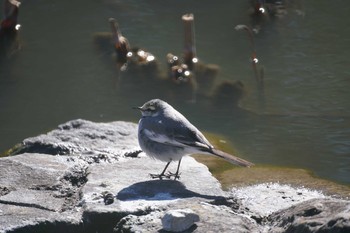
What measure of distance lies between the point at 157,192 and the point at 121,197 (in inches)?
12.1

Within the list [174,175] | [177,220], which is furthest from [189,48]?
[177,220]

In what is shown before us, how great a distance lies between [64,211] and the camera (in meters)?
5.55

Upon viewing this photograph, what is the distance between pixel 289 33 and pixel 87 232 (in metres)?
7.00

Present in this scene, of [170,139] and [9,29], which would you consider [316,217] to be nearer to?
[170,139]

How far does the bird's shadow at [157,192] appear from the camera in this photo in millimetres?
5695

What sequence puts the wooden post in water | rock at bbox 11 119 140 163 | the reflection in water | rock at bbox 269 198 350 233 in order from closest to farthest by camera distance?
rock at bbox 269 198 350 233, rock at bbox 11 119 140 163, the wooden post in water, the reflection in water

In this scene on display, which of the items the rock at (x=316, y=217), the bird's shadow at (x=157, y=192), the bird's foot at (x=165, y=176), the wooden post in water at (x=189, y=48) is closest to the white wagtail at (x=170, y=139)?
the bird's foot at (x=165, y=176)

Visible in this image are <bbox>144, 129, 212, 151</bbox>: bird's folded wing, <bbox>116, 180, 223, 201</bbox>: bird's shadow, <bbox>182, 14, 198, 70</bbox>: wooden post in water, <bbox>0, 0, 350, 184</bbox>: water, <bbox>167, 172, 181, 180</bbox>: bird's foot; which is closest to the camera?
<bbox>116, 180, 223, 201</bbox>: bird's shadow

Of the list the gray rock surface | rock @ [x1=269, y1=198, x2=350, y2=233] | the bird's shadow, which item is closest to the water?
the gray rock surface

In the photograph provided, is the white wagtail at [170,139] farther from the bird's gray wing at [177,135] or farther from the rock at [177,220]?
the rock at [177,220]

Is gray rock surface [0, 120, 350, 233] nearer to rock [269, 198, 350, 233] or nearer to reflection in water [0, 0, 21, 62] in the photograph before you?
rock [269, 198, 350, 233]

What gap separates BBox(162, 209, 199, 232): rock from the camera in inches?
195

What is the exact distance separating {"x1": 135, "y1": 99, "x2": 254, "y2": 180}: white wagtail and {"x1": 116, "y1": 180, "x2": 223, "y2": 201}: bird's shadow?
0.20m

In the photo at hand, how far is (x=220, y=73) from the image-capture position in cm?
1030
